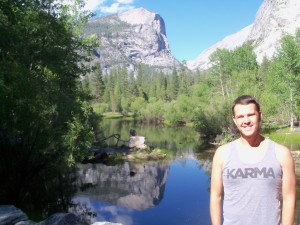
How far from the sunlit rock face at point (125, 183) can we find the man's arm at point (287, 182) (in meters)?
20.1

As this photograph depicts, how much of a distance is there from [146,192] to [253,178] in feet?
78.5

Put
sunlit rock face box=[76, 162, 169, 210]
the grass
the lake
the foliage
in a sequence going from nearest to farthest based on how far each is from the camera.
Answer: the foliage → the lake → sunlit rock face box=[76, 162, 169, 210] → the grass

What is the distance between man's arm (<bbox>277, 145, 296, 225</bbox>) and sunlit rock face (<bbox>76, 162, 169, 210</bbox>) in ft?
66.0

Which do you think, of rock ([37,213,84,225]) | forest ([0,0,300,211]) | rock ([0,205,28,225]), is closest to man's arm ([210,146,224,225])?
rock ([37,213,84,225])

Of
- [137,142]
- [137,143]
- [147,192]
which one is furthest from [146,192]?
[137,142]

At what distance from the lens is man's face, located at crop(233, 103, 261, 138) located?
443cm

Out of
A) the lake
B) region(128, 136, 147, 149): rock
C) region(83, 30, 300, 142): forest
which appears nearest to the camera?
the lake

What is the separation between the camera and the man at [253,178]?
4.19 metres

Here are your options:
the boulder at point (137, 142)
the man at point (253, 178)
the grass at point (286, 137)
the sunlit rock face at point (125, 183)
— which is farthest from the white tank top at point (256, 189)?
the boulder at point (137, 142)

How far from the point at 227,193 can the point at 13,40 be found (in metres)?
17.4

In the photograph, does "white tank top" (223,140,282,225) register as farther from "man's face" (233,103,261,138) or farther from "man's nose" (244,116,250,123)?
"man's nose" (244,116,250,123)

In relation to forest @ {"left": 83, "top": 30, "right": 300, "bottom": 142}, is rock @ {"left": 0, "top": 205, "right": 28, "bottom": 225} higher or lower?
lower

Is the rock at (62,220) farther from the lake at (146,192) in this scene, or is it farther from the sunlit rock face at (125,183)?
the sunlit rock face at (125,183)

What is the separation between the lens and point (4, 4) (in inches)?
814
